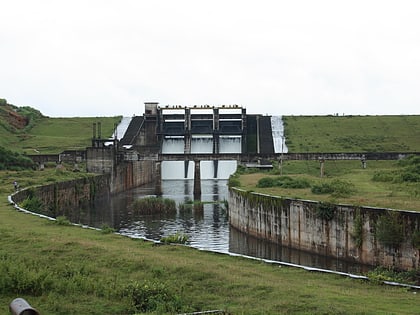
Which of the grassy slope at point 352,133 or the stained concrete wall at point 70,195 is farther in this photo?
the grassy slope at point 352,133

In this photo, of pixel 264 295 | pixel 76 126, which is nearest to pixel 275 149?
pixel 76 126

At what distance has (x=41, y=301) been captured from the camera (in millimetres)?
14688

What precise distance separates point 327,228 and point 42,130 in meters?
98.0

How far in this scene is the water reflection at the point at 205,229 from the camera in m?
33.2

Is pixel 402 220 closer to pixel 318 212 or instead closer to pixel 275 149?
pixel 318 212

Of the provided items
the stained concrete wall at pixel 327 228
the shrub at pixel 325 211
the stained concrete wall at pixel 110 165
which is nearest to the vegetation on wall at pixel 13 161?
the stained concrete wall at pixel 110 165

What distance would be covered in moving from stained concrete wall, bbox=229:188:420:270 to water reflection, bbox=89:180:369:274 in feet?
1.96

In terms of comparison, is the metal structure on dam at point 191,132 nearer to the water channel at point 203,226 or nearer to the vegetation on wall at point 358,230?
the water channel at point 203,226

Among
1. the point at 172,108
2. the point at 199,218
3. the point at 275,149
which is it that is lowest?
the point at 199,218

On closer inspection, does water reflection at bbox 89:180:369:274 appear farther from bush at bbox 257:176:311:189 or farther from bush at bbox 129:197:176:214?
bush at bbox 257:176:311:189

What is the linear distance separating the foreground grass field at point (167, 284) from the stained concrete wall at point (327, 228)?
10762 mm

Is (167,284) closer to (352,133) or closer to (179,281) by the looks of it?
(179,281)

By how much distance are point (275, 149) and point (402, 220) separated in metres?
71.2

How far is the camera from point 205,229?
43656 millimetres
